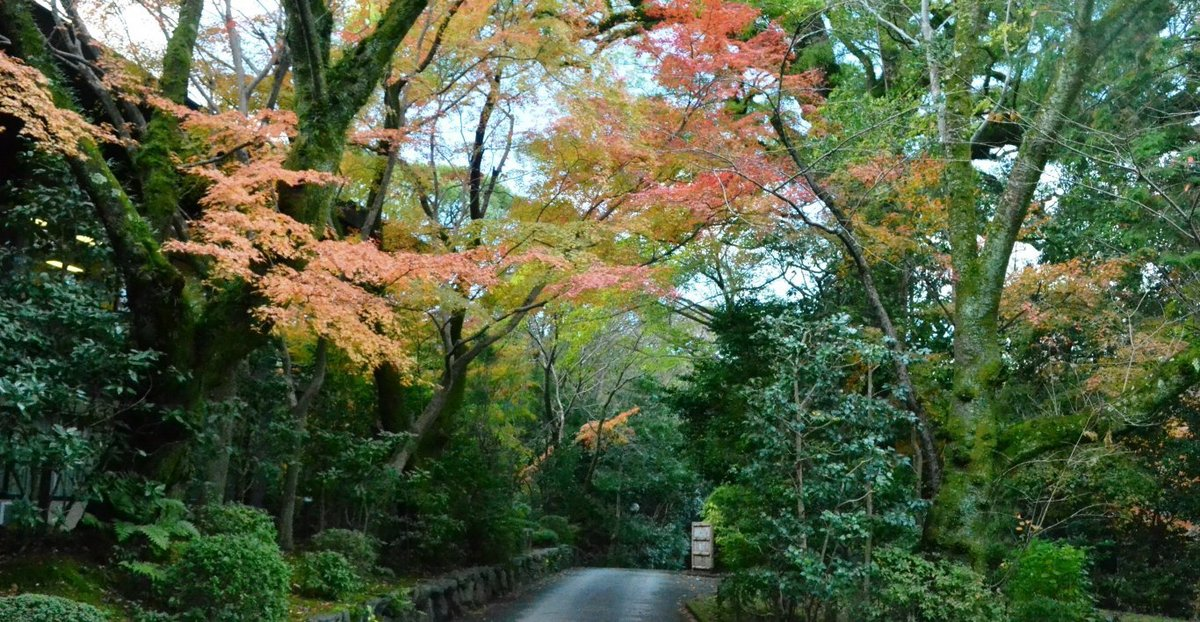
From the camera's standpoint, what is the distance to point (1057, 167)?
13125 millimetres

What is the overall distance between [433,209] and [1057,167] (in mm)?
9158

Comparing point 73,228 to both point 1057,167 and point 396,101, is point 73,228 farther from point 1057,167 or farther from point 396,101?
point 1057,167

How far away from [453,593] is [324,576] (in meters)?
3.78

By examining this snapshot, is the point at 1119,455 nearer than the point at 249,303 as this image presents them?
No

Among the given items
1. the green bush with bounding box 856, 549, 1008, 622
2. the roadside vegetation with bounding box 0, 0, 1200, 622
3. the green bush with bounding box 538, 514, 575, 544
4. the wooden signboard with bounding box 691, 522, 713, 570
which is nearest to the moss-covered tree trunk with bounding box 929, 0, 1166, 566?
the roadside vegetation with bounding box 0, 0, 1200, 622

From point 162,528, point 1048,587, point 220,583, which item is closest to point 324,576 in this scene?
point 162,528

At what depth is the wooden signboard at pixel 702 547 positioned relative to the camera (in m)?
24.2

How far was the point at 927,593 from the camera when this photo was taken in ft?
29.6

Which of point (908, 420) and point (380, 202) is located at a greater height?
point (380, 202)

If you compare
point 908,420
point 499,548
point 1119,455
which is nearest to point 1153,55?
point 908,420

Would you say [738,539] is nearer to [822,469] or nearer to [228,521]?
[822,469]

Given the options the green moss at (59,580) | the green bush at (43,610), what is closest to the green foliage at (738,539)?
the green moss at (59,580)

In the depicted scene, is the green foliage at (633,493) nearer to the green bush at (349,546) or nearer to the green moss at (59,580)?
the green bush at (349,546)

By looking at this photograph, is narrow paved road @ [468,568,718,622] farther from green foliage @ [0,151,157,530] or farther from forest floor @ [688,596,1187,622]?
green foliage @ [0,151,157,530]
